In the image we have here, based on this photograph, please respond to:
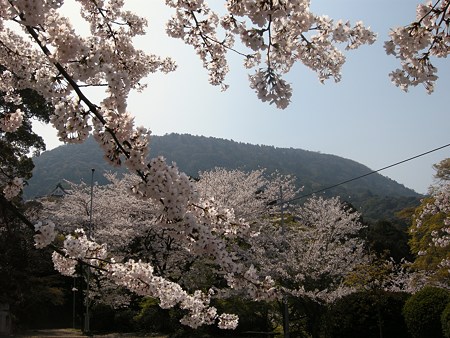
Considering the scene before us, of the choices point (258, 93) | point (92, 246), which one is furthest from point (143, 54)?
point (258, 93)

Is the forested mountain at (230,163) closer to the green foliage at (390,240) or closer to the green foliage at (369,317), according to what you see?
the green foliage at (390,240)

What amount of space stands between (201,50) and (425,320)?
420 inches

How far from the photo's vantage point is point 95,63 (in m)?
2.77

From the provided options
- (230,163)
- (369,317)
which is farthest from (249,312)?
(230,163)

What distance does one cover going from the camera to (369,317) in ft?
42.2

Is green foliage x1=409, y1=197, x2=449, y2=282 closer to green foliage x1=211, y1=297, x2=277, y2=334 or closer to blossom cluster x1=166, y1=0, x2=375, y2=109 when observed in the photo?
green foliage x1=211, y1=297, x2=277, y2=334

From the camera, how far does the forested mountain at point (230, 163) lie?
322 ft

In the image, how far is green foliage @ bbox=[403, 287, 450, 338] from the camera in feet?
39.0

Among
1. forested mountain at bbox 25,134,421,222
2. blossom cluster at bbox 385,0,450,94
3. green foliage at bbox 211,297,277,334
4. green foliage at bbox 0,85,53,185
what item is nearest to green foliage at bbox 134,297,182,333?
green foliage at bbox 211,297,277,334

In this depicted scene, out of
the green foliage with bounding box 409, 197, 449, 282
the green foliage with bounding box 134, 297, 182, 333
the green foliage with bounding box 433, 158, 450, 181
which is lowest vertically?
the green foliage with bounding box 134, 297, 182, 333

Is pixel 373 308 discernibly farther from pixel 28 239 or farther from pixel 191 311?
pixel 28 239

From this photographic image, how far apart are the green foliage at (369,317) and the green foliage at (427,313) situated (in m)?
0.61

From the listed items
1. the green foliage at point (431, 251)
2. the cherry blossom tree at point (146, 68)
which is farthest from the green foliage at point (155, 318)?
the cherry blossom tree at point (146, 68)

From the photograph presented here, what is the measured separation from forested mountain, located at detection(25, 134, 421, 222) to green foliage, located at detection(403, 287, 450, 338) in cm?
7309
